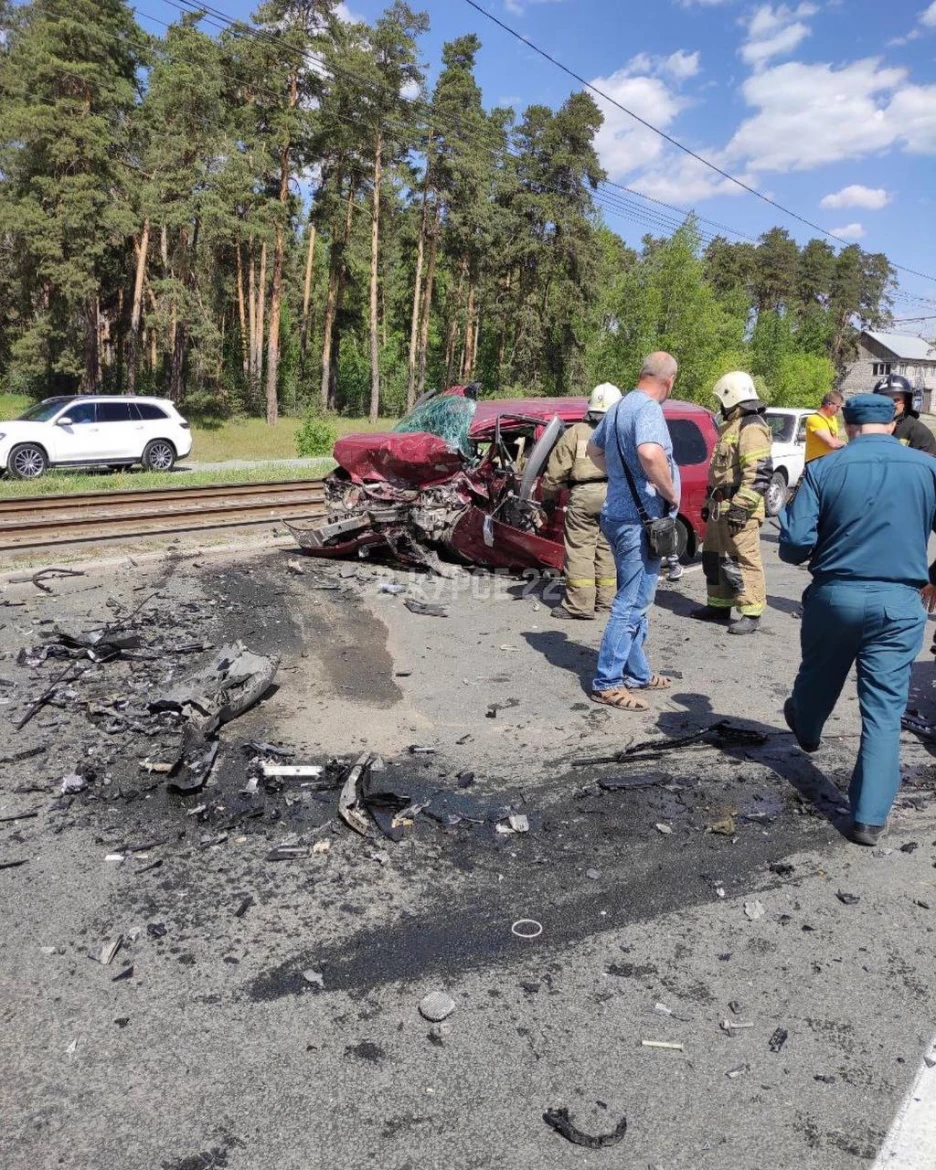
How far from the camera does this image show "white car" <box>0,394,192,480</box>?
1708cm

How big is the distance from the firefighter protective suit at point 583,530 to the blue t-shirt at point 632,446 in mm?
2042

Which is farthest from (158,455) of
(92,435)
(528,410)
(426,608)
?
(426,608)

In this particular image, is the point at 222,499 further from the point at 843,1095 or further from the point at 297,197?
the point at 297,197

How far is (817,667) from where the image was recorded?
153 inches

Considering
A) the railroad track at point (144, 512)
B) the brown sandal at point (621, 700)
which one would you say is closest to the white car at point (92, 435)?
the railroad track at point (144, 512)

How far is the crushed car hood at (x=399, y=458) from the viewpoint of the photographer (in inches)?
336

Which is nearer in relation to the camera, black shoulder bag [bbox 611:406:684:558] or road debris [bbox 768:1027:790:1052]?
road debris [bbox 768:1027:790:1052]

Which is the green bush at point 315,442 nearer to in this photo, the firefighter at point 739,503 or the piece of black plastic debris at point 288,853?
the firefighter at point 739,503

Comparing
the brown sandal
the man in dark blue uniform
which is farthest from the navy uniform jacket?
the brown sandal

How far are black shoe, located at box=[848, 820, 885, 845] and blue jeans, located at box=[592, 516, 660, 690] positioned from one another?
1.89 meters

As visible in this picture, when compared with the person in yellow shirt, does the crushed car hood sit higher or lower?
lower

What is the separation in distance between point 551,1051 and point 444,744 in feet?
7.51

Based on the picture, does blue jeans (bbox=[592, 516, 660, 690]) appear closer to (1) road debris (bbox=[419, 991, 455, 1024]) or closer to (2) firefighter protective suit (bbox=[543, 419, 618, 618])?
(2) firefighter protective suit (bbox=[543, 419, 618, 618])

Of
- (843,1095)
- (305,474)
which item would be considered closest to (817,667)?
(843,1095)
